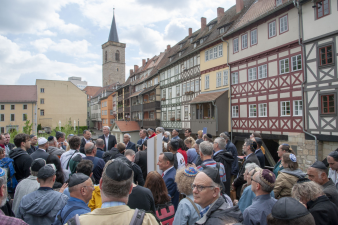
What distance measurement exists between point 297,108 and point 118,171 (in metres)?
15.4

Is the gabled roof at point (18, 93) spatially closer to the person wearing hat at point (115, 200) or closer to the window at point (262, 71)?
the window at point (262, 71)

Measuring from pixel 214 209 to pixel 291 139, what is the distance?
14553 mm

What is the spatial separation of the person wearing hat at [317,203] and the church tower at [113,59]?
81448 mm

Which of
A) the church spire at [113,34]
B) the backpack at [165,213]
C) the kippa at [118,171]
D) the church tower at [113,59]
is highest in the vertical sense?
the church spire at [113,34]

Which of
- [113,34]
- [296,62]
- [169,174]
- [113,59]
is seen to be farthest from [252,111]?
[113,34]

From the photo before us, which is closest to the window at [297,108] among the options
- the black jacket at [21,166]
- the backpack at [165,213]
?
the backpack at [165,213]

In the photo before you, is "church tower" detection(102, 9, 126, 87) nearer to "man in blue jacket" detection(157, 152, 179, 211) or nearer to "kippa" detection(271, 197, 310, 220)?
"man in blue jacket" detection(157, 152, 179, 211)

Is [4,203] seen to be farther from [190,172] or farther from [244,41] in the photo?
[244,41]

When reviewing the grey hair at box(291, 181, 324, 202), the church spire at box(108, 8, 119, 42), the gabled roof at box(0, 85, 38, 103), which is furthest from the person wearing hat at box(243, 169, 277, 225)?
the church spire at box(108, 8, 119, 42)

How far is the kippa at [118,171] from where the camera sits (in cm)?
192

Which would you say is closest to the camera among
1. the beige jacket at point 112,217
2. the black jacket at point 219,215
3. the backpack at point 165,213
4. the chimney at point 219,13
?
the beige jacket at point 112,217

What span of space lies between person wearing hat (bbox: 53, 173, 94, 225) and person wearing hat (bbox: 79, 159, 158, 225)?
3.81 feet

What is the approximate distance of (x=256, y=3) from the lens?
20453 mm

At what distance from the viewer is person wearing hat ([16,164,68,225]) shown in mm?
3066
